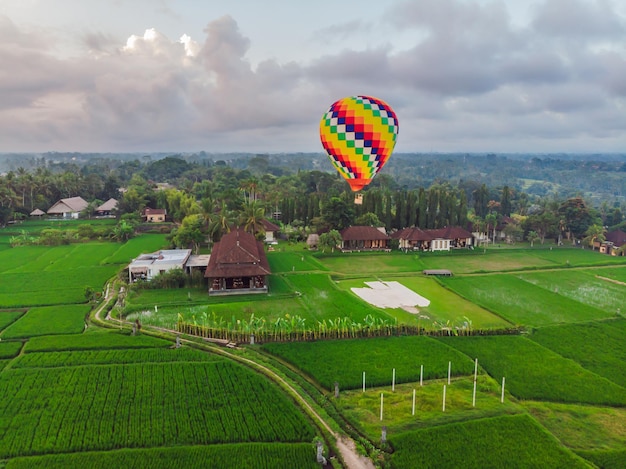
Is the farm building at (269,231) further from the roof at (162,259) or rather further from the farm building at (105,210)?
the farm building at (105,210)

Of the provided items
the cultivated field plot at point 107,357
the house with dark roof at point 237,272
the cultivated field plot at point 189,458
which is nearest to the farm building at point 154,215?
the house with dark roof at point 237,272

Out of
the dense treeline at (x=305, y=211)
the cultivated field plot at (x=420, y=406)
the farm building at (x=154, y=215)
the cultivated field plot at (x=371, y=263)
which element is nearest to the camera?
the cultivated field plot at (x=420, y=406)

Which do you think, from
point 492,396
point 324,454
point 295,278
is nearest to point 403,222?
point 295,278

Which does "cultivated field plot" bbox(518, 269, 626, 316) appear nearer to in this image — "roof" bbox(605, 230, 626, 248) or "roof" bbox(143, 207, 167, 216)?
"roof" bbox(605, 230, 626, 248)

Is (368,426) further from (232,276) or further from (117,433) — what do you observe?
(232,276)

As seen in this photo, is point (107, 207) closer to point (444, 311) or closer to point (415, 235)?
point (415, 235)

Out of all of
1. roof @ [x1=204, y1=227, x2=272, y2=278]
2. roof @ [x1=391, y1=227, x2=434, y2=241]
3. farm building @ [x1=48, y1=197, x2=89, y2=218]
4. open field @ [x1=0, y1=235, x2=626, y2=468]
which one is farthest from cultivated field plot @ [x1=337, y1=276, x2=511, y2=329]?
farm building @ [x1=48, y1=197, x2=89, y2=218]
